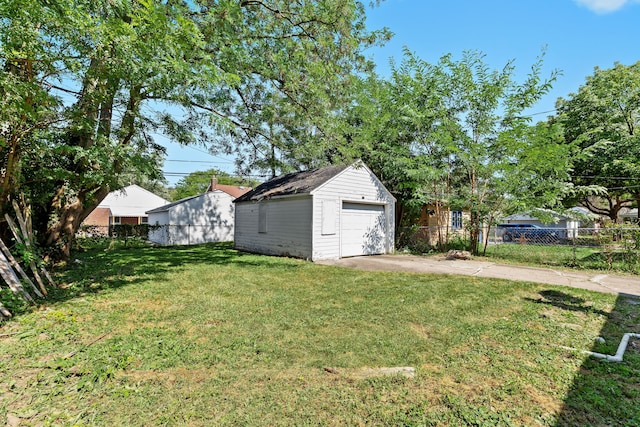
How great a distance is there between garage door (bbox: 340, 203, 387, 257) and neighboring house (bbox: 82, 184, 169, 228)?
2632cm

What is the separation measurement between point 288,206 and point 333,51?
19.5 feet

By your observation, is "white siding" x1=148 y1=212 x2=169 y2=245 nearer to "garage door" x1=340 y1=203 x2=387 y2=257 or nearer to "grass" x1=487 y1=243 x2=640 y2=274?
"garage door" x1=340 y1=203 x2=387 y2=257

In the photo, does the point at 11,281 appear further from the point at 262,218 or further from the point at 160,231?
the point at 160,231

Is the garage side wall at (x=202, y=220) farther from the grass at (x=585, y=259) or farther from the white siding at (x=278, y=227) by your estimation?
the grass at (x=585, y=259)

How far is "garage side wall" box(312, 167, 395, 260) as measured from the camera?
10.6 meters

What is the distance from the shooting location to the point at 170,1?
25.5 ft

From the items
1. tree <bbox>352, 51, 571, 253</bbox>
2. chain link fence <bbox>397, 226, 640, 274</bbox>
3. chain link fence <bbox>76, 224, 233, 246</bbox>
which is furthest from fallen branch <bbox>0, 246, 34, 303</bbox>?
chain link fence <bbox>76, 224, 233, 246</bbox>

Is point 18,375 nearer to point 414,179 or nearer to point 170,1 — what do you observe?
point 170,1

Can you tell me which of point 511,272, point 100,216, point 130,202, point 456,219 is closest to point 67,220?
point 511,272

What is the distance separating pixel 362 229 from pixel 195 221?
15.3 meters

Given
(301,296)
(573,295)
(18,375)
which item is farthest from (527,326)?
(18,375)

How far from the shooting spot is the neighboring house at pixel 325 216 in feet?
35.0

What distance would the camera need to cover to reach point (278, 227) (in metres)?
12.2

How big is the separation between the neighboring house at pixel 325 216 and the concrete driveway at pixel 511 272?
968mm
